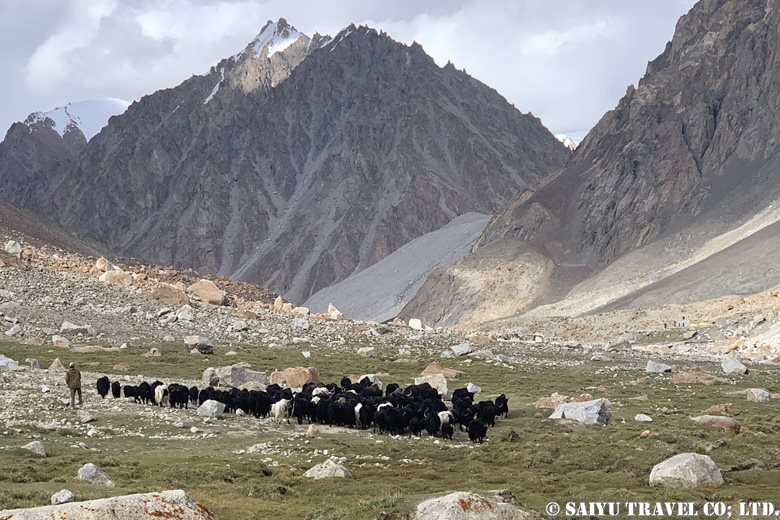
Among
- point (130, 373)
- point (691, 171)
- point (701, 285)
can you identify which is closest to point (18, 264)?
point (130, 373)

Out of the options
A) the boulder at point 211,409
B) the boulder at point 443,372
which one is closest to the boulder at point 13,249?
the boulder at point 443,372

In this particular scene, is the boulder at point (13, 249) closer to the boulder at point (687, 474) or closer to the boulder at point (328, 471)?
the boulder at point (328, 471)

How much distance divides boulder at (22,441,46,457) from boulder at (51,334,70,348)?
111 ft

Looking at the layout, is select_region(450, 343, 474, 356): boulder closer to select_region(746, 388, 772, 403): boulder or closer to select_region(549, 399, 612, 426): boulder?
select_region(746, 388, 772, 403): boulder

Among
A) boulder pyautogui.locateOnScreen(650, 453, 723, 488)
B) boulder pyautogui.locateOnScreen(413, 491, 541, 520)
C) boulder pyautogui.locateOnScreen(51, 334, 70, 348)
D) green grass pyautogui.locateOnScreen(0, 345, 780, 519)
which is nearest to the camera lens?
boulder pyautogui.locateOnScreen(413, 491, 541, 520)

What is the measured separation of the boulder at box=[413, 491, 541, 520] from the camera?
54.0 ft

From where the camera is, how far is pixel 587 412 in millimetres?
38500

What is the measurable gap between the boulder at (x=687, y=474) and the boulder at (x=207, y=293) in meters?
63.5

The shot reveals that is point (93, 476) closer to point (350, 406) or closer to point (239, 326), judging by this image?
point (350, 406)

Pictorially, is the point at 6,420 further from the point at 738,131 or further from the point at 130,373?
the point at 738,131

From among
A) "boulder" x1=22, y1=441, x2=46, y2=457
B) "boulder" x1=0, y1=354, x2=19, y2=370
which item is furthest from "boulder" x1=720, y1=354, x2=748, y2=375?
"boulder" x1=22, y1=441, x2=46, y2=457

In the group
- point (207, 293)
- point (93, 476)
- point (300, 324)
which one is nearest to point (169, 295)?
point (207, 293)

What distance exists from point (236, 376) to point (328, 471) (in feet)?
72.3

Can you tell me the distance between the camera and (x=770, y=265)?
120 m
